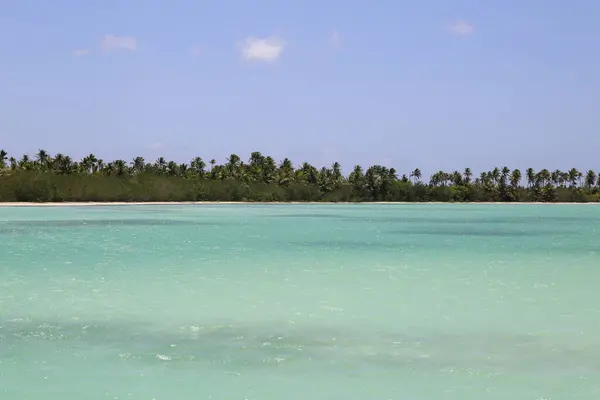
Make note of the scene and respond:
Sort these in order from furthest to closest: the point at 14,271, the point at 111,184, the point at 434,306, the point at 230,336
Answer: the point at 111,184, the point at 14,271, the point at 434,306, the point at 230,336

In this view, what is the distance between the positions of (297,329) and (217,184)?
144 meters

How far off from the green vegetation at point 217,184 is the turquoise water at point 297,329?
104 meters

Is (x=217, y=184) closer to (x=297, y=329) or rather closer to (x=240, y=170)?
(x=240, y=170)

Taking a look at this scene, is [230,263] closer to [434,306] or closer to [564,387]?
[434,306]

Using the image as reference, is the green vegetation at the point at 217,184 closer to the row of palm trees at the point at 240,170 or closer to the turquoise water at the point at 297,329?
the row of palm trees at the point at 240,170

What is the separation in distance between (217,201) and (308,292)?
136 meters

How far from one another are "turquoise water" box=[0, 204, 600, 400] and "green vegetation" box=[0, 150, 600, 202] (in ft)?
341

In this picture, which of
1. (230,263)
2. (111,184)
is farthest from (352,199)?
(230,263)

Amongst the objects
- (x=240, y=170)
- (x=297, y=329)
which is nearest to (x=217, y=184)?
(x=240, y=170)

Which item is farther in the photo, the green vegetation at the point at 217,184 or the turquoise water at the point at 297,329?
the green vegetation at the point at 217,184

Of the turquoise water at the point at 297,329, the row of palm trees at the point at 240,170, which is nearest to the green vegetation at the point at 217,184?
the row of palm trees at the point at 240,170

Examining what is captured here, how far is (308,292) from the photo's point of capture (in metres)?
20.7

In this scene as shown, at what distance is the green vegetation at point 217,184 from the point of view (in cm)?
13012

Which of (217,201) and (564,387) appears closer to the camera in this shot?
(564,387)
